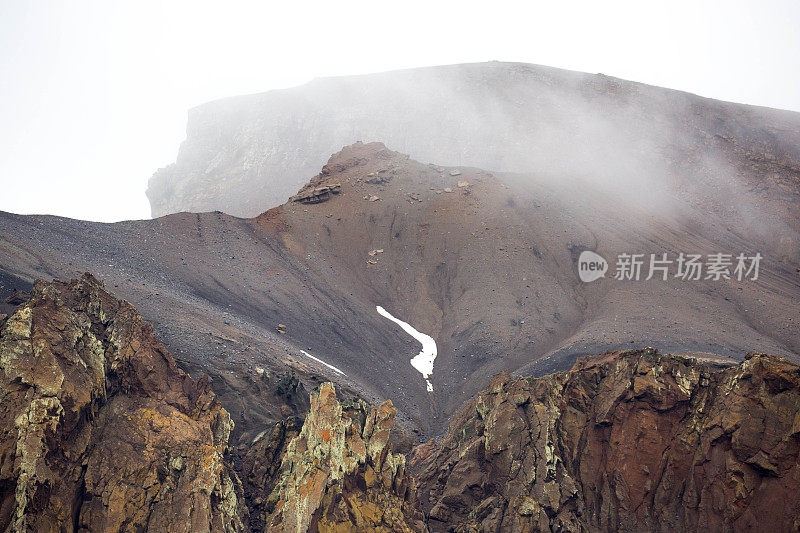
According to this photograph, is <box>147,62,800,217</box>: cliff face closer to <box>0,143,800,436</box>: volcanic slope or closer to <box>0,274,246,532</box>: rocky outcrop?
<box>0,143,800,436</box>: volcanic slope

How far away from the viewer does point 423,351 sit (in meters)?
52.6

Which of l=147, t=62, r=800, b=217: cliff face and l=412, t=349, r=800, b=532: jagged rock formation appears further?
l=147, t=62, r=800, b=217: cliff face

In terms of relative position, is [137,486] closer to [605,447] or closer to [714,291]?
[605,447]

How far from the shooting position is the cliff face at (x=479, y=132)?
88938 millimetres

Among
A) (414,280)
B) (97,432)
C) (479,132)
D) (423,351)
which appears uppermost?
(97,432)

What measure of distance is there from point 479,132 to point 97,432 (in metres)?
98.8

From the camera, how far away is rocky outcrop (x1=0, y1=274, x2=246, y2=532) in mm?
12734

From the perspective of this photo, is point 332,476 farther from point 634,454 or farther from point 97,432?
point 634,454

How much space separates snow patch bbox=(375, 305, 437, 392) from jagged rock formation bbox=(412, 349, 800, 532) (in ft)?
82.0

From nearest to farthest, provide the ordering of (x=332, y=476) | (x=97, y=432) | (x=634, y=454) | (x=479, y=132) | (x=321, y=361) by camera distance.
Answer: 1. (x=97, y=432)
2. (x=332, y=476)
3. (x=634, y=454)
4. (x=321, y=361)
5. (x=479, y=132)

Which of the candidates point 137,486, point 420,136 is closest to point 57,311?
point 137,486

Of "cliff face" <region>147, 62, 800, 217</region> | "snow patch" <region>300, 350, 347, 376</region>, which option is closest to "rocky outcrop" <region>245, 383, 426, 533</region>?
"snow patch" <region>300, 350, 347, 376</region>

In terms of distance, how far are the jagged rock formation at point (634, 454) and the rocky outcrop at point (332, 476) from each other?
3.78 meters

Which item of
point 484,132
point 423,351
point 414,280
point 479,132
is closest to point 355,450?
point 423,351
